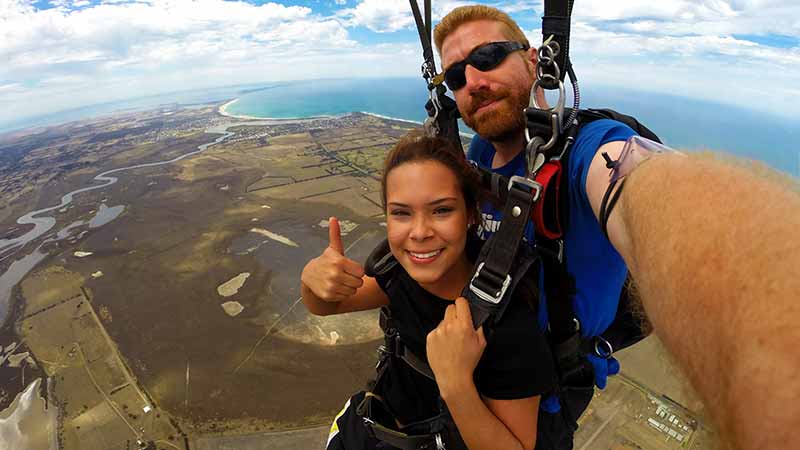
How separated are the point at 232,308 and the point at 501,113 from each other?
960 inches

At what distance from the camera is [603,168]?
1833mm

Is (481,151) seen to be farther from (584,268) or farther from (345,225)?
(345,225)

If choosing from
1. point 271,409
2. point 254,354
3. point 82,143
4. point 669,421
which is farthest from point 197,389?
point 82,143

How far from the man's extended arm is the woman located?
34.1 inches

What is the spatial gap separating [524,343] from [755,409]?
1.30 metres

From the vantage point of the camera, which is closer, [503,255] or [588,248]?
[503,255]

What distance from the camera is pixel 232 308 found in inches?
914

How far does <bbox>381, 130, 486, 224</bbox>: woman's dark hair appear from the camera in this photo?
234 cm

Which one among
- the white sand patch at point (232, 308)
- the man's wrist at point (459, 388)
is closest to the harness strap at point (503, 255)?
the man's wrist at point (459, 388)

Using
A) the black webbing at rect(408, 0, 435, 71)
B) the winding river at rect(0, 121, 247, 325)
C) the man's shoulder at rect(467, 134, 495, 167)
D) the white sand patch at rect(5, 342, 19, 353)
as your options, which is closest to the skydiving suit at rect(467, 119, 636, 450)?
the man's shoulder at rect(467, 134, 495, 167)

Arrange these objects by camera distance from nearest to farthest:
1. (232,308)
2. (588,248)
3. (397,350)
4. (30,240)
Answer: (588,248)
(397,350)
(232,308)
(30,240)

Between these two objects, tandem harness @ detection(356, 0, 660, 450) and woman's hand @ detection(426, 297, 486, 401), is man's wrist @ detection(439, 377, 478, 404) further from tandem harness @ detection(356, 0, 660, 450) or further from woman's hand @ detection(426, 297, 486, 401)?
tandem harness @ detection(356, 0, 660, 450)

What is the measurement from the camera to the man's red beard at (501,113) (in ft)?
8.02

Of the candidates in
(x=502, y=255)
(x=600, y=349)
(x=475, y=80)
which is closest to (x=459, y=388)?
(x=502, y=255)
